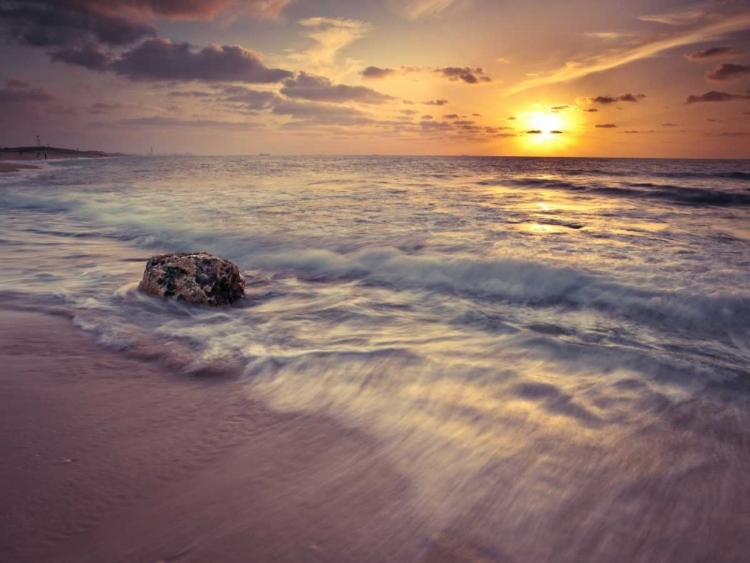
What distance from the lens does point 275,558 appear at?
173cm

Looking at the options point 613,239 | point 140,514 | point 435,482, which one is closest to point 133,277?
point 140,514

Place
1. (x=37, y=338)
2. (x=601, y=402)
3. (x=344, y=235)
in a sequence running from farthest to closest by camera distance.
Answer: (x=344, y=235) < (x=37, y=338) < (x=601, y=402)

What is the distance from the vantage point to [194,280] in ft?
16.7

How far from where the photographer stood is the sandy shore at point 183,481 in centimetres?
177

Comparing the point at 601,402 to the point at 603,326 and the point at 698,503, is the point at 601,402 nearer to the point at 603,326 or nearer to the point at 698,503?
the point at 698,503

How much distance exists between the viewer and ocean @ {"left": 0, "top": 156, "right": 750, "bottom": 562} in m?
2.15

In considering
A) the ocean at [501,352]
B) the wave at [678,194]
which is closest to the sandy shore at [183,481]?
the ocean at [501,352]

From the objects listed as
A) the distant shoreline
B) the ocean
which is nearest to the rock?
the ocean

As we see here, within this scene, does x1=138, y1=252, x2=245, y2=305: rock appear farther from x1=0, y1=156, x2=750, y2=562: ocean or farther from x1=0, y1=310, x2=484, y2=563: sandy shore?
x1=0, y1=310, x2=484, y2=563: sandy shore

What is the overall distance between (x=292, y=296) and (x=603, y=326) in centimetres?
353

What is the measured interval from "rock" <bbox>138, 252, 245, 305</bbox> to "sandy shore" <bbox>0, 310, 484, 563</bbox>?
193 centimetres

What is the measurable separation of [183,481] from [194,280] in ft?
10.8

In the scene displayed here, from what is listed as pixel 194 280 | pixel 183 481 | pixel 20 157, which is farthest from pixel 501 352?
pixel 20 157

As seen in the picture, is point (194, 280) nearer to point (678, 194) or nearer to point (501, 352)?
point (501, 352)
